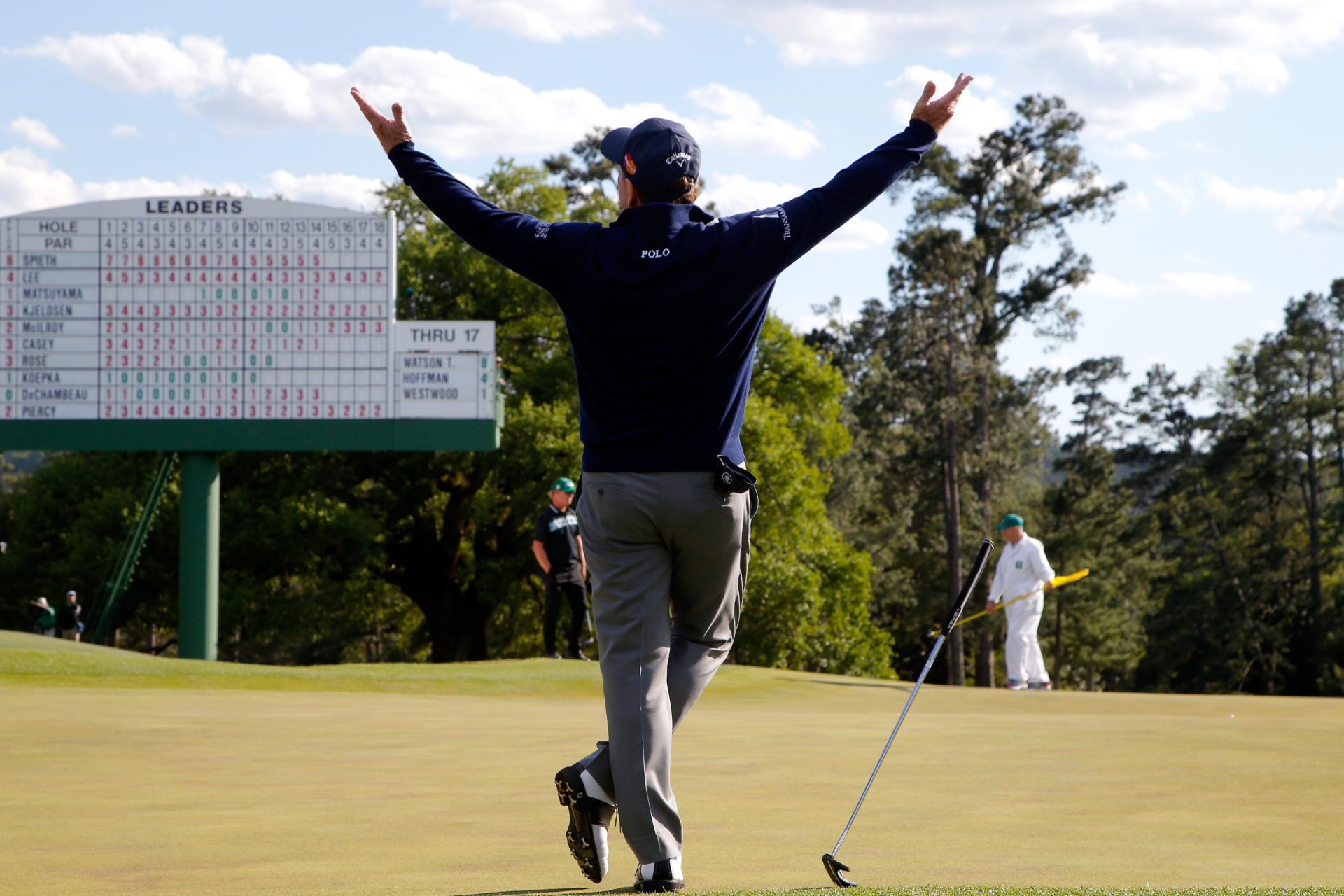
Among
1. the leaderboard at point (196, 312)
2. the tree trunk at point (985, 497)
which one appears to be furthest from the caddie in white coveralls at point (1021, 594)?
the tree trunk at point (985, 497)

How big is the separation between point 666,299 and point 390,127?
1057 millimetres

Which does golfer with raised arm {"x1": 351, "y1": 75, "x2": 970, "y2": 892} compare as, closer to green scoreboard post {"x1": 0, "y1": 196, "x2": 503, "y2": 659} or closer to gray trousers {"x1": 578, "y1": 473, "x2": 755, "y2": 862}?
gray trousers {"x1": 578, "y1": 473, "x2": 755, "y2": 862}

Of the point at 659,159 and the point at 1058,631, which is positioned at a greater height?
the point at 659,159

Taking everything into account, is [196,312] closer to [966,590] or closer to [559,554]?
[559,554]

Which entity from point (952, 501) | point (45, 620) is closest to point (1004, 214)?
point (952, 501)

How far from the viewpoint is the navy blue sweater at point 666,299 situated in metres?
3.22

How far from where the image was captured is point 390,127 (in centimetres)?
367

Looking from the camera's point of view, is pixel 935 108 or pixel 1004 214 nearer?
pixel 935 108

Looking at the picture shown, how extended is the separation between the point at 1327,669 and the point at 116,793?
4328 centimetres

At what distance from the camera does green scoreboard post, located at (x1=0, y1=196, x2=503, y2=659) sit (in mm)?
20062

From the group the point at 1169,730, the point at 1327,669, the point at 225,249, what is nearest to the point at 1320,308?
the point at 1327,669

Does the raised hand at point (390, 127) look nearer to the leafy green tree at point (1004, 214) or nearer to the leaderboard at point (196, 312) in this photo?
the leaderboard at point (196, 312)

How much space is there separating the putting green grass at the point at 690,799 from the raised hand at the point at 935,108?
6.56 ft

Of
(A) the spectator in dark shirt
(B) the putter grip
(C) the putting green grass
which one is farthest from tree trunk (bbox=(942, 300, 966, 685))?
(B) the putter grip
